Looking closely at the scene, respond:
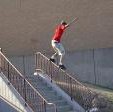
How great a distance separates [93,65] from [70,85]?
559 centimetres

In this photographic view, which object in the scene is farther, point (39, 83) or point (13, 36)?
point (13, 36)

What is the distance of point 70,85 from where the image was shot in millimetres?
16000

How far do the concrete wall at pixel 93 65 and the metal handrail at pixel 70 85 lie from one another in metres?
3.38

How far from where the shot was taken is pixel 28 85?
14.8 meters

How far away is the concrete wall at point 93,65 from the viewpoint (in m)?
21.2

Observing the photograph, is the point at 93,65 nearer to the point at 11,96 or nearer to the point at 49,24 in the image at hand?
the point at 49,24

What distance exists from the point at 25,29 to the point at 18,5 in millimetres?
1127

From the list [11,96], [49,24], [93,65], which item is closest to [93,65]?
[93,65]

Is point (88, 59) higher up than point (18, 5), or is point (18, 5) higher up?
point (18, 5)

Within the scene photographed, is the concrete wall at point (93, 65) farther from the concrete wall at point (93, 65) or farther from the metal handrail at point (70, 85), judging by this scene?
the metal handrail at point (70, 85)

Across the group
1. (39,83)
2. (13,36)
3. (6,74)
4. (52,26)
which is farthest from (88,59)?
(6,74)

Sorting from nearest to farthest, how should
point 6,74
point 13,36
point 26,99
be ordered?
point 26,99, point 6,74, point 13,36

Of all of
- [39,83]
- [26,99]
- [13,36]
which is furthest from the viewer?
[13,36]

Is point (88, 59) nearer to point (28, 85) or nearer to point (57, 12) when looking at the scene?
point (57, 12)
